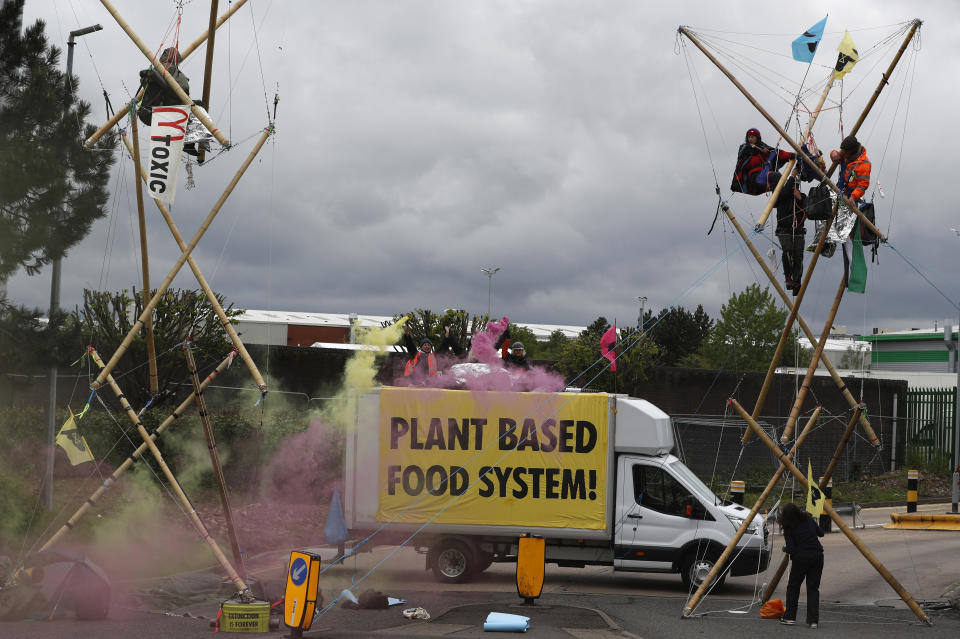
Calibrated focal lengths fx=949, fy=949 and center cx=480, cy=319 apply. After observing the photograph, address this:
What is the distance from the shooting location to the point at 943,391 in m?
31.6

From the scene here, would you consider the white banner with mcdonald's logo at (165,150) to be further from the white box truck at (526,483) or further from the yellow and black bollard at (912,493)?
the yellow and black bollard at (912,493)

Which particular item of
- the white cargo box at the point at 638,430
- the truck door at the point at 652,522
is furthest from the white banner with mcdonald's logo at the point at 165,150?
the truck door at the point at 652,522

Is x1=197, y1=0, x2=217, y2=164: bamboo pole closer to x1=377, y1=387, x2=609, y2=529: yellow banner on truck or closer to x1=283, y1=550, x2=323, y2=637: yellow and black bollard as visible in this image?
x1=377, y1=387, x2=609, y2=529: yellow banner on truck

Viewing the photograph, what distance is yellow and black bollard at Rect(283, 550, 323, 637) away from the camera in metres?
10.2

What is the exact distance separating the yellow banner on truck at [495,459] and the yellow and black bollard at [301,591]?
435 cm

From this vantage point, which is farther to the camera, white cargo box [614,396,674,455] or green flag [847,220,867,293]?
white cargo box [614,396,674,455]

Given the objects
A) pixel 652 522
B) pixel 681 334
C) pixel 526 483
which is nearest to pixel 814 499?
pixel 652 522

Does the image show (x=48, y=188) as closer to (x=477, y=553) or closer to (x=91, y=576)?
(x=91, y=576)

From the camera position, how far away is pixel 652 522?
1456cm

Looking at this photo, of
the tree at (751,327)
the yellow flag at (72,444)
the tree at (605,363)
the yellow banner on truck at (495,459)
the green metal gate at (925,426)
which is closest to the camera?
the yellow flag at (72,444)

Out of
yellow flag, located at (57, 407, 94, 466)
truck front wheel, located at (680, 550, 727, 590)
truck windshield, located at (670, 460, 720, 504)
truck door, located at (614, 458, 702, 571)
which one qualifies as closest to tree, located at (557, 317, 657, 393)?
truck windshield, located at (670, 460, 720, 504)

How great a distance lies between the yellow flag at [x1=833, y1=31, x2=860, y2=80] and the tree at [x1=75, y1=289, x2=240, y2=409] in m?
17.3

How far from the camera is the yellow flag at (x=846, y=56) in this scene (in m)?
12.4

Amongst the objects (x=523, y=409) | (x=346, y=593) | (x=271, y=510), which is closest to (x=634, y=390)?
(x=271, y=510)
